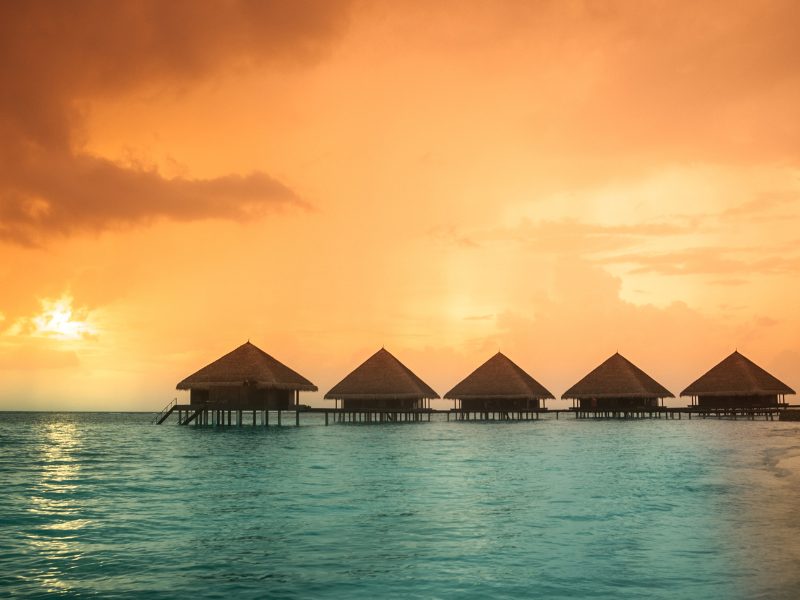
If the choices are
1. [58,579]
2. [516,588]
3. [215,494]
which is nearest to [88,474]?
[215,494]

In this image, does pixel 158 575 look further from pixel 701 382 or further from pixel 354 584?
pixel 701 382

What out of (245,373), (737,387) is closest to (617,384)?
(737,387)

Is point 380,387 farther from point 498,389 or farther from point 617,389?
point 617,389

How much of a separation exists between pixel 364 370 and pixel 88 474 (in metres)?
33.8

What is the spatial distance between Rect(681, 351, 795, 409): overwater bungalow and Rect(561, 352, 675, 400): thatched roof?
2.92 meters

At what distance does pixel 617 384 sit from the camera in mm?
68688

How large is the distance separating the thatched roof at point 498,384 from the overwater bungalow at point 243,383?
17.3 m

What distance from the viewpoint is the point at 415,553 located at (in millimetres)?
13883

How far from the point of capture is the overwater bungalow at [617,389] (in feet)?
224

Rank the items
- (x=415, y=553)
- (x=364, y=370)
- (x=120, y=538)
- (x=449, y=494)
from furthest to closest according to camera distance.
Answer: (x=364, y=370) → (x=449, y=494) → (x=120, y=538) → (x=415, y=553)

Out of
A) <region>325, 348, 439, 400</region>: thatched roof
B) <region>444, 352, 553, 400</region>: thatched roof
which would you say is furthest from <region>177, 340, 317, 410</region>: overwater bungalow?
<region>444, 352, 553, 400</region>: thatched roof

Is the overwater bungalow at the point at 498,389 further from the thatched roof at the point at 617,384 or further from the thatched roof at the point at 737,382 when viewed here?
the thatched roof at the point at 737,382

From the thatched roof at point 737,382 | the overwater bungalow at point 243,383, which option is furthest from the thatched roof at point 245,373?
the thatched roof at point 737,382

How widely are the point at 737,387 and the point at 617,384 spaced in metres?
9.94
